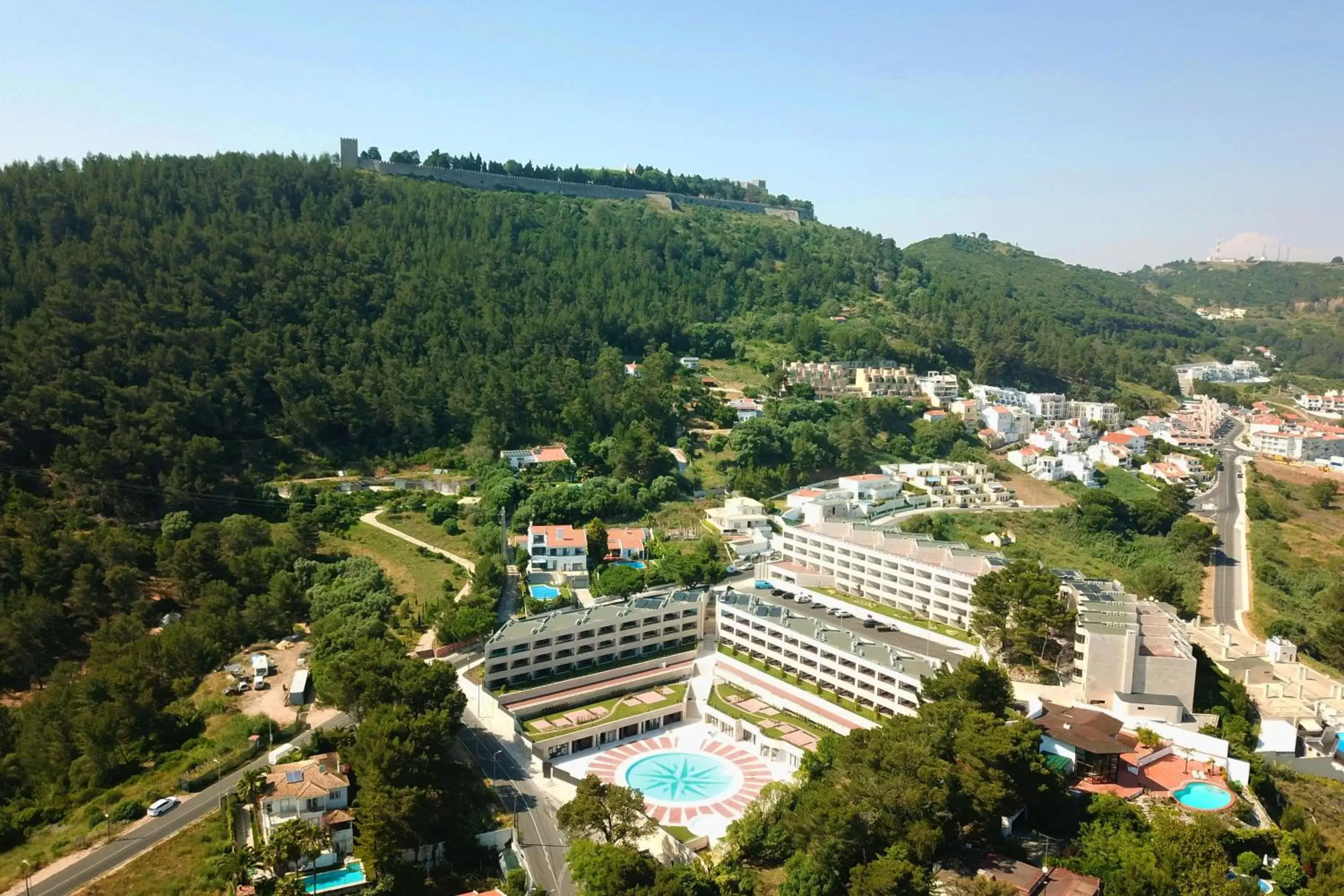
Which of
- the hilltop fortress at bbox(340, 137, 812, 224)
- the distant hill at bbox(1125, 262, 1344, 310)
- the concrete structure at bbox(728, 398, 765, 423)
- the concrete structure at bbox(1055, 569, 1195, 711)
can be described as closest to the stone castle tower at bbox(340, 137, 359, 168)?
the hilltop fortress at bbox(340, 137, 812, 224)

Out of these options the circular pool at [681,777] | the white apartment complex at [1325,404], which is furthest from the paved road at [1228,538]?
the circular pool at [681,777]

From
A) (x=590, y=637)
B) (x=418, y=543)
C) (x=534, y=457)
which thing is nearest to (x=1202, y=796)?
(x=590, y=637)

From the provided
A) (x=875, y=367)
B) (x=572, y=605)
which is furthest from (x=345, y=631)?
(x=875, y=367)

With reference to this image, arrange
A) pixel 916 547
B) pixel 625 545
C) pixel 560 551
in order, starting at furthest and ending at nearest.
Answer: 1. pixel 625 545
2. pixel 560 551
3. pixel 916 547

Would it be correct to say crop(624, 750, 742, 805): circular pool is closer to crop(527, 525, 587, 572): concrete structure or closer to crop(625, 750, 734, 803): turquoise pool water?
crop(625, 750, 734, 803): turquoise pool water

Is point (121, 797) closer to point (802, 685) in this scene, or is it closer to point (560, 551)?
point (560, 551)

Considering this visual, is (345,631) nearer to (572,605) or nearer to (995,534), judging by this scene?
(572,605)

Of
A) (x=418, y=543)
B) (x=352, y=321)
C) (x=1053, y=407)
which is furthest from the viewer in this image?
(x=1053, y=407)
